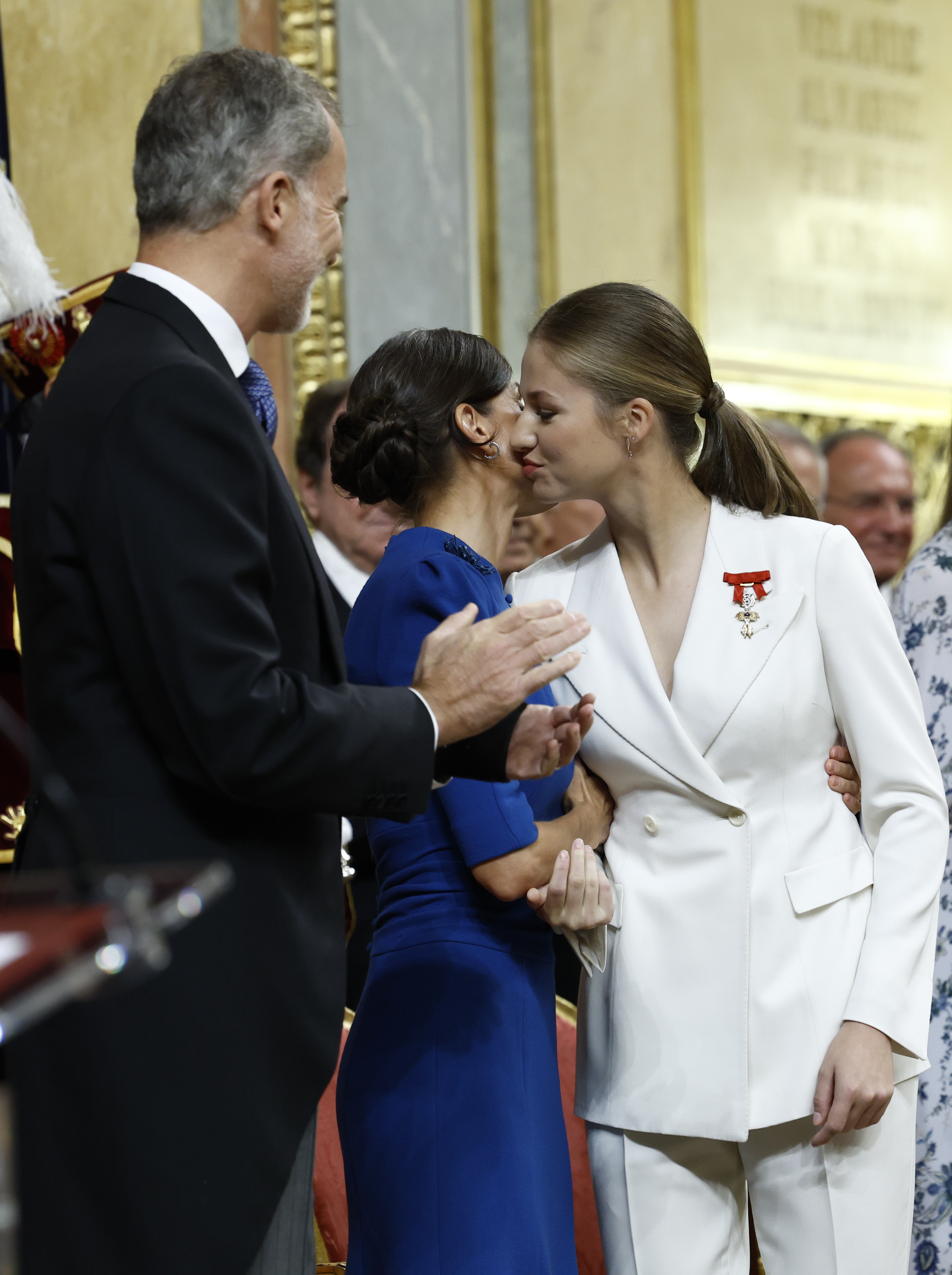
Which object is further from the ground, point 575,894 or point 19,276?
point 19,276

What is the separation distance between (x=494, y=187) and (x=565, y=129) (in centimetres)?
37

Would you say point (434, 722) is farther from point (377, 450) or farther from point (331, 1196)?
point (331, 1196)

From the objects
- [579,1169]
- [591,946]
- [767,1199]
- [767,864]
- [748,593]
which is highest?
[748,593]

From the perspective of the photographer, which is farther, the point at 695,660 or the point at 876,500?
A: the point at 876,500

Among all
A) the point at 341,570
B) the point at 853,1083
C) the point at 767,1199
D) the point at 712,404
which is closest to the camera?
the point at 853,1083

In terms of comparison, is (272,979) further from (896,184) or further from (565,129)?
(896,184)

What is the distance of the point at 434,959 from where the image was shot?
1.99 meters

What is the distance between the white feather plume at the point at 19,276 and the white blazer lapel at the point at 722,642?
4.44 ft

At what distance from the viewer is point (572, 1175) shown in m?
2.45

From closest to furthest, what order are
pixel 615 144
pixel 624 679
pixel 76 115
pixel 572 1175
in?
pixel 624 679 < pixel 572 1175 < pixel 76 115 < pixel 615 144

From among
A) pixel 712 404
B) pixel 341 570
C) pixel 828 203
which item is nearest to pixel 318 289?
pixel 341 570

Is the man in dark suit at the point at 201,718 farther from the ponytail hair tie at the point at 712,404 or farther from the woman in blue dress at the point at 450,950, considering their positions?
the ponytail hair tie at the point at 712,404

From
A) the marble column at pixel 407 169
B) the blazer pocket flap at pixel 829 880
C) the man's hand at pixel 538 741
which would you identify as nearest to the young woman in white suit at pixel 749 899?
Result: the blazer pocket flap at pixel 829 880

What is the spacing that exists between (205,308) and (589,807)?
0.88 metres
